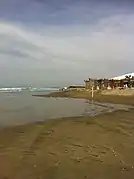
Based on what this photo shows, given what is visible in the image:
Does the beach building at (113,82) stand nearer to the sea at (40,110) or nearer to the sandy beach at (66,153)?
the sea at (40,110)

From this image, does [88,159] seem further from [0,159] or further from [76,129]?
[76,129]

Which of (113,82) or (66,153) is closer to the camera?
(66,153)

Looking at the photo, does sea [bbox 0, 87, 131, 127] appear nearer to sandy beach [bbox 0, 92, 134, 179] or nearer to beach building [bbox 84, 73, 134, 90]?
sandy beach [bbox 0, 92, 134, 179]

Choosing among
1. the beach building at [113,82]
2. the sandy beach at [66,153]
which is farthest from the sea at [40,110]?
the beach building at [113,82]

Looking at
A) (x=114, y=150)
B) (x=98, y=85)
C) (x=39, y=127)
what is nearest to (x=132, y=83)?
(x=98, y=85)

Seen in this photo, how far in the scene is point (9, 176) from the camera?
5844 mm

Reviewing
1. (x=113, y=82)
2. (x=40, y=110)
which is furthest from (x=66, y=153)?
(x=113, y=82)

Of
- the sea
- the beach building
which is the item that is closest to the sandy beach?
the sea

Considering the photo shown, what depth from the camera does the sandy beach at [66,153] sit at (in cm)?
605

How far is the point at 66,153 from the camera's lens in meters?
7.69

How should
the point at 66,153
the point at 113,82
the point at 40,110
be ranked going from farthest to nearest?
the point at 113,82 → the point at 40,110 → the point at 66,153

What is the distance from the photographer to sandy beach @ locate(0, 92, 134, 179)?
6.05 metres

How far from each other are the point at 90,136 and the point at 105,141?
1.06m

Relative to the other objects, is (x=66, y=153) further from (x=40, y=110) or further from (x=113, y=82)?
(x=113, y=82)
